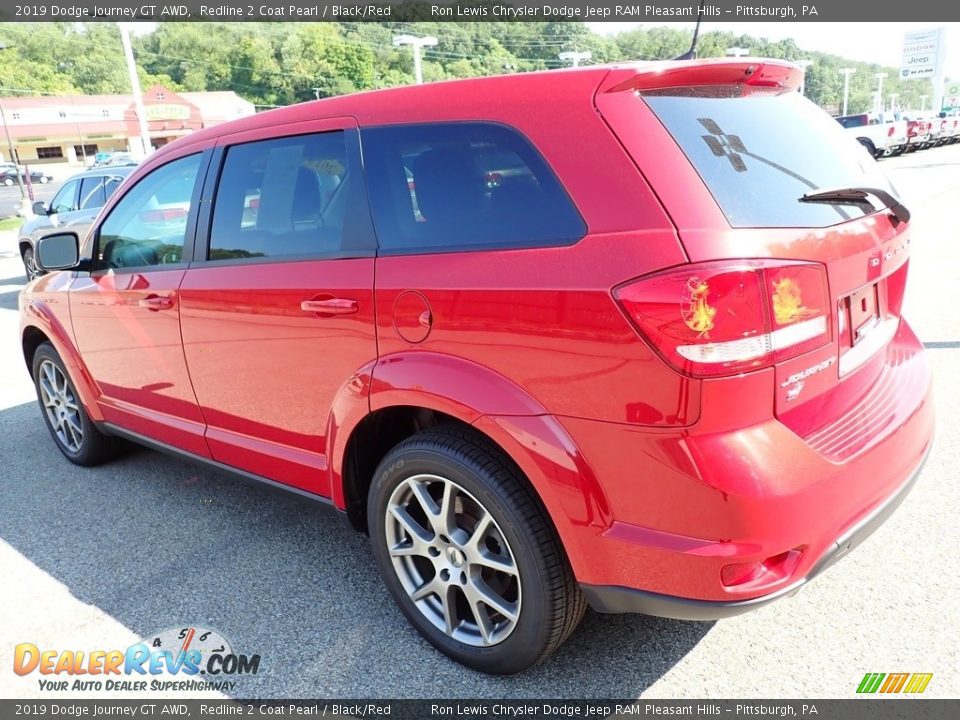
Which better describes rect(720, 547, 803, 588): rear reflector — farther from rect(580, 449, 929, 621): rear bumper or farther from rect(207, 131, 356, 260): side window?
rect(207, 131, 356, 260): side window

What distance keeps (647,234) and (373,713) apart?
1.70m

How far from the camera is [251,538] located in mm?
3416

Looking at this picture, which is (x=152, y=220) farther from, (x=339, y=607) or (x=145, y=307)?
(x=339, y=607)

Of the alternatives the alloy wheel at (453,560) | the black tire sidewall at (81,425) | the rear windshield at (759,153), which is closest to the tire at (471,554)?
the alloy wheel at (453,560)

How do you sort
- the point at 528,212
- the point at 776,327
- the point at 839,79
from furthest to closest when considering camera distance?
the point at 839,79 < the point at 528,212 < the point at 776,327

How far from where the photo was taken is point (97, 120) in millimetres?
75750

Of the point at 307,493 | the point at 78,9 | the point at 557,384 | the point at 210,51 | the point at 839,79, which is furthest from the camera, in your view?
the point at 839,79

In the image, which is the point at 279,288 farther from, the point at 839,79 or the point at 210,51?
the point at 839,79

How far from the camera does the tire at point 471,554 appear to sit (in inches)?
84.7

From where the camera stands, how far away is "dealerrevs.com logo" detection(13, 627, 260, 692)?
2.52 m

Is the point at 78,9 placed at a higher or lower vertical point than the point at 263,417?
higher

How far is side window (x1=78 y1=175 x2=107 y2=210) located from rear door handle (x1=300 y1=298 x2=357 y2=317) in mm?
9968

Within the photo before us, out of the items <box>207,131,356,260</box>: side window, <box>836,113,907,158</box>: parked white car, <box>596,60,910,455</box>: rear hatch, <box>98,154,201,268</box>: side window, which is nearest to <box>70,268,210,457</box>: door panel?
<box>98,154,201,268</box>: side window

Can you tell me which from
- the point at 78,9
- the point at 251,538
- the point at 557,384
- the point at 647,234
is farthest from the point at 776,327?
the point at 78,9
